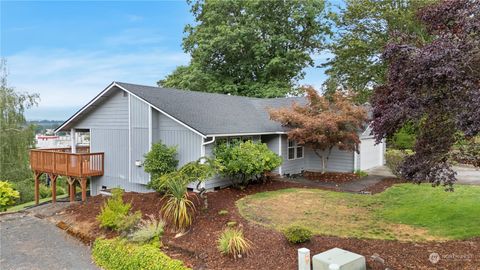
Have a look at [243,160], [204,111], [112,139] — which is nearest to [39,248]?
[112,139]

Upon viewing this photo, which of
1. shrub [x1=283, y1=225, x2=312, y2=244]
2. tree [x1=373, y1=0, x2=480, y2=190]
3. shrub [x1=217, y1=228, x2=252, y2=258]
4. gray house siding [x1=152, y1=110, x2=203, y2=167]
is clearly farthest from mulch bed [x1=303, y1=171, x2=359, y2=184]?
shrub [x1=217, y1=228, x2=252, y2=258]

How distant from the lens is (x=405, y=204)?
1030 centimetres

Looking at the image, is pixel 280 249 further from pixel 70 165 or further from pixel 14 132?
pixel 14 132

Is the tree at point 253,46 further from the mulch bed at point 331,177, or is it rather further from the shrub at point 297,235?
the shrub at point 297,235

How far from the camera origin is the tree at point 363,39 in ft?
70.4

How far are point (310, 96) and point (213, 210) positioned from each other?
310 inches

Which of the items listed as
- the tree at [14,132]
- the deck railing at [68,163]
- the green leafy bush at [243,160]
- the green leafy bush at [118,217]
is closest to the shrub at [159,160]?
the green leafy bush at [243,160]

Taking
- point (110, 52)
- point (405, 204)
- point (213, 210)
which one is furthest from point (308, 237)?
point (110, 52)

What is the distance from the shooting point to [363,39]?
23.6 meters

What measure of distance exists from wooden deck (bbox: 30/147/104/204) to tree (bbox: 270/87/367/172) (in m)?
8.38

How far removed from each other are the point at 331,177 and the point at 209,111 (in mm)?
6572

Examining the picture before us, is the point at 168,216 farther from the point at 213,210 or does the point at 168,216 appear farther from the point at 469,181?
the point at 469,181

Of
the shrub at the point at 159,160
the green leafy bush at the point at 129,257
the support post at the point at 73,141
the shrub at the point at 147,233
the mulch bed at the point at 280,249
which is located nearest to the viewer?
the mulch bed at the point at 280,249

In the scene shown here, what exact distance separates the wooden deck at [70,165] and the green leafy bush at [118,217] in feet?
15.0
